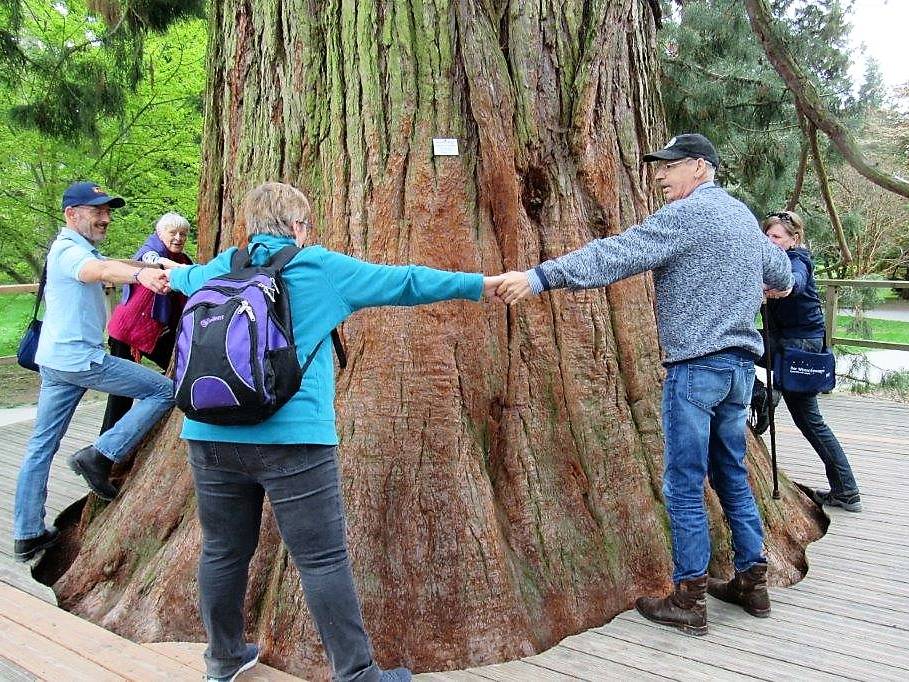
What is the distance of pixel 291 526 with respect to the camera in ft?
7.23

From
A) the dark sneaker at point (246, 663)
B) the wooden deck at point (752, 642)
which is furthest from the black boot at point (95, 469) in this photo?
the dark sneaker at point (246, 663)

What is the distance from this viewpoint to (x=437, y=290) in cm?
236

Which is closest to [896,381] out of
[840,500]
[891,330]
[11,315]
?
[840,500]

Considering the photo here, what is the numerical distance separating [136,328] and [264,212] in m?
2.38

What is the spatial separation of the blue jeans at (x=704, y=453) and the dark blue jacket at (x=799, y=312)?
4.77 ft

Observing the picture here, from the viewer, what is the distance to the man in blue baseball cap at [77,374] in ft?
11.7

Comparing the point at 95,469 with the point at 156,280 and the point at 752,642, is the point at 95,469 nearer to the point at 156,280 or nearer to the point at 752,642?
the point at 156,280

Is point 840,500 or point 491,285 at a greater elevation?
point 491,285

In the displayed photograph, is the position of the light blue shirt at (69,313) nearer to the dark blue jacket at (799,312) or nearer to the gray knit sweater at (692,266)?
the gray knit sweater at (692,266)

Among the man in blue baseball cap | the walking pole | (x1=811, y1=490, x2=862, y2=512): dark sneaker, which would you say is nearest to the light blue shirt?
the man in blue baseball cap

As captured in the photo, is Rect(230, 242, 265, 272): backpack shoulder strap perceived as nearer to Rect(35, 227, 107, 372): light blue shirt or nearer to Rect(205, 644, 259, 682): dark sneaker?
Rect(205, 644, 259, 682): dark sneaker

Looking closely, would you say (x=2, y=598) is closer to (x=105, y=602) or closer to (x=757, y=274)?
(x=105, y=602)

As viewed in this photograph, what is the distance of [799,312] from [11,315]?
1784 cm

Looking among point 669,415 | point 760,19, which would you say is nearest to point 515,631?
point 669,415
